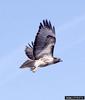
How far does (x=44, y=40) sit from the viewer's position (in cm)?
7319

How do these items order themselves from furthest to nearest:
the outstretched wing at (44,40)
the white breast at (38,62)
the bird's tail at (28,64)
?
the outstretched wing at (44,40), the white breast at (38,62), the bird's tail at (28,64)

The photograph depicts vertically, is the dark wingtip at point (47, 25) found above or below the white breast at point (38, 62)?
above

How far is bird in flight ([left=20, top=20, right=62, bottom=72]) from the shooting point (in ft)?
222

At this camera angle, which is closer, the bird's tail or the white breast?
the bird's tail

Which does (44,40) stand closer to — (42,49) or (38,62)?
(42,49)

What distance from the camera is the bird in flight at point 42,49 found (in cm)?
6775

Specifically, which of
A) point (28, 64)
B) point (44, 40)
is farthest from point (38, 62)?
point (44, 40)

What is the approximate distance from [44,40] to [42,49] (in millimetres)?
1965

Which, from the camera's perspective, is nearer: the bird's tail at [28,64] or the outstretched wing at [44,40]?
the bird's tail at [28,64]

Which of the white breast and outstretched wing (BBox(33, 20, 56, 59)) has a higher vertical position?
outstretched wing (BBox(33, 20, 56, 59))

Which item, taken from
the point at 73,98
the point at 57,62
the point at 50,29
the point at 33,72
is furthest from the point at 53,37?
the point at 73,98

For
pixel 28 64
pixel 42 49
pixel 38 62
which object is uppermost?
pixel 42 49

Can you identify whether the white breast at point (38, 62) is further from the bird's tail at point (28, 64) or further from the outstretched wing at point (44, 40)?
the outstretched wing at point (44, 40)

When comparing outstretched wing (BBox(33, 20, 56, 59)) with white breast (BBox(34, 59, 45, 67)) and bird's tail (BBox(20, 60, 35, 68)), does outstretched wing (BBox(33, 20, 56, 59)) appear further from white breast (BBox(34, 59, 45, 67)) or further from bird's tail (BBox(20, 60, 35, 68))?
bird's tail (BBox(20, 60, 35, 68))
